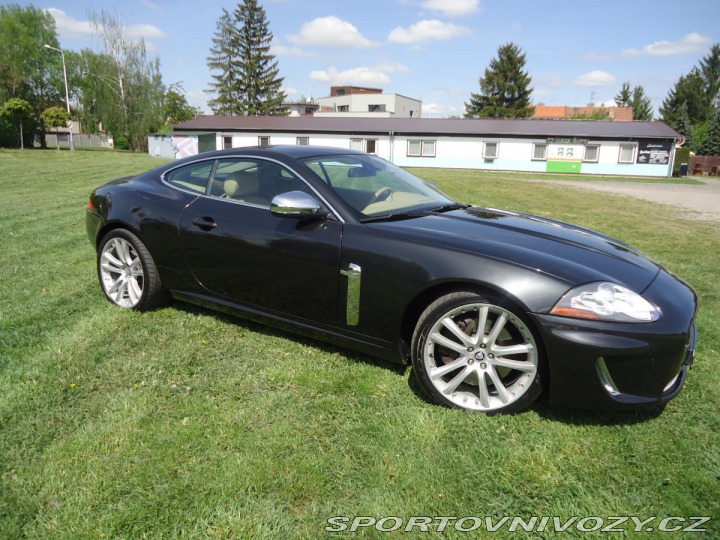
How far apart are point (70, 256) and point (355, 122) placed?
125 feet

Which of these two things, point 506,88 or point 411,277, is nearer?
point 411,277

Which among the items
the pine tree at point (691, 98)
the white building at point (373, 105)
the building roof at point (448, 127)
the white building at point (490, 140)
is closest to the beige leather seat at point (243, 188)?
the white building at point (490, 140)

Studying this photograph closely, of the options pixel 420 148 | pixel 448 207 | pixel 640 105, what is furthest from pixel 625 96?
pixel 448 207

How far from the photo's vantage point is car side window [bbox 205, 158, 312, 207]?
11.8 feet

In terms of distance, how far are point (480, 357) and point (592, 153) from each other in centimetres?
3929

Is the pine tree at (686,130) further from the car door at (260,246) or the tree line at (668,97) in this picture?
the car door at (260,246)

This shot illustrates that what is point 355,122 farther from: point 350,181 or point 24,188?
point 350,181

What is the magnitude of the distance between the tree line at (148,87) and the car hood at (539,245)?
47791 mm

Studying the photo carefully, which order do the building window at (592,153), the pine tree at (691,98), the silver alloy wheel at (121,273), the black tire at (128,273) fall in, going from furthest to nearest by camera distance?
the pine tree at (691,98) < the building window at (592,153) < the silver alloy wheel at (121,273) < the black tire at (128,273)

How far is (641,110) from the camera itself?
258 feet

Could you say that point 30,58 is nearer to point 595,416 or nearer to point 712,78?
point 595,416

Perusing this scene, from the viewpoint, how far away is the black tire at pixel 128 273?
4.18m

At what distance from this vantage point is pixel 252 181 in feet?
12.4

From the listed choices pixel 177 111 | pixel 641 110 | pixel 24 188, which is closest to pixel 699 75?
pixel 641 110
